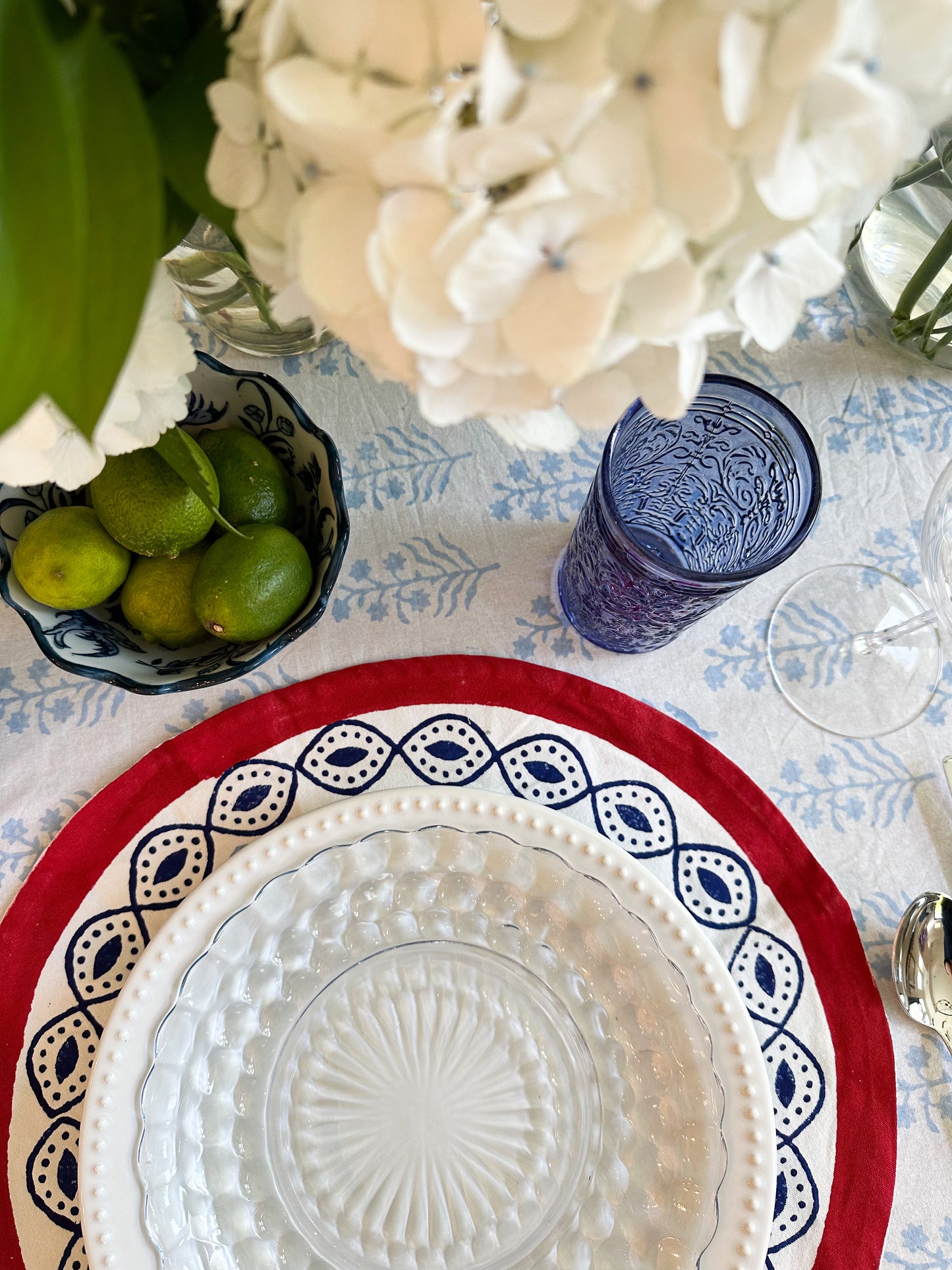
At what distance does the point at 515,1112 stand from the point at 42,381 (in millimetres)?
386

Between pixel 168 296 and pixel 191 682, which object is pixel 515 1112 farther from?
pixel 168 296

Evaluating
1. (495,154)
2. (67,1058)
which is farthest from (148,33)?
(67,1058)

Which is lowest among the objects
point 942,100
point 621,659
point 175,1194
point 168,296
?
point 175,1194

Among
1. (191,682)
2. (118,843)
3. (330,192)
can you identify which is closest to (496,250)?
(330,192)

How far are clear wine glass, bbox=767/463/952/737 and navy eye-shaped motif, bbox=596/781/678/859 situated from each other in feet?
0.32

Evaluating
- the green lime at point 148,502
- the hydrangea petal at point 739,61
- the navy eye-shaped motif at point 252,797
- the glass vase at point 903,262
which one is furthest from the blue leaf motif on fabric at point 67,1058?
the glass vase at point 903,262

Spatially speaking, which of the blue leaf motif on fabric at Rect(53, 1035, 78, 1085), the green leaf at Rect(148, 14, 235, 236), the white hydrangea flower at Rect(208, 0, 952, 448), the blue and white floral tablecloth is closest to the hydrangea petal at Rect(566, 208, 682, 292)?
the white hydrangea flower at Rect(208, 0, 952, 448)

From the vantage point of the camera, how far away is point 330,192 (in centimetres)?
A: 18

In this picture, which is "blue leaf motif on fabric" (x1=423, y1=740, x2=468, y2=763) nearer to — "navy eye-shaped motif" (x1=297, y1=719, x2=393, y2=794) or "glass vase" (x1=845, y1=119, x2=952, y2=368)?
"navy eye-shaped motif" (x1=297, y1=719, x2=393, y2=794)

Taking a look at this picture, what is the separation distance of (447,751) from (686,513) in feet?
0.58

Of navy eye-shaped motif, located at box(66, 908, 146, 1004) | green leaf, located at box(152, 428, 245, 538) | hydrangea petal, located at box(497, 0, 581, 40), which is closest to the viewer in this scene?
hydrangea petal, located at box(497, 0, 581, 40)

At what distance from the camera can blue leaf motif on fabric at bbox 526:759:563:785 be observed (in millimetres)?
449

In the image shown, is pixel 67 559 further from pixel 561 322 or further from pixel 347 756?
pixel 561 322

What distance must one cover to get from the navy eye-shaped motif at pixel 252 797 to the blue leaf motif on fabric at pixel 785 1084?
0.89 ft
